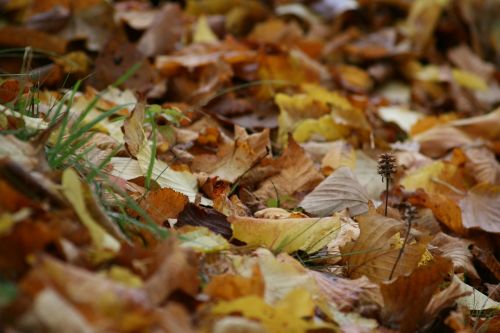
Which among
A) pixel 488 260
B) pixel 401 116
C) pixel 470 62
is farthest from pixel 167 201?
pixel 470 62

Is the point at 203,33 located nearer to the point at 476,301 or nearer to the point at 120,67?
the point at 120,67

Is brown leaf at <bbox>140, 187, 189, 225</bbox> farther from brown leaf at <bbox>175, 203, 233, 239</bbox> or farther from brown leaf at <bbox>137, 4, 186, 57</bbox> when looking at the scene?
brown leaf at <bbox>137, 4, 186, 57</bbox>

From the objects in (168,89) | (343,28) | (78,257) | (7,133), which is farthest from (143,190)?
(343,28)

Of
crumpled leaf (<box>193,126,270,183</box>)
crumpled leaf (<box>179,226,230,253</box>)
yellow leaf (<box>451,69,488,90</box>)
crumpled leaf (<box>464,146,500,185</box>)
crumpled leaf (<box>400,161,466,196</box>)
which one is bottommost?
yellow leaf (<box>451,69,488,90</box>)

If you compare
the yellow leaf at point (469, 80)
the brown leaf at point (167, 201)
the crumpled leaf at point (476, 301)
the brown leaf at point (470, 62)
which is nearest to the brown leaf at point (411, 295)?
the crumpled leaf at point (476, 301)

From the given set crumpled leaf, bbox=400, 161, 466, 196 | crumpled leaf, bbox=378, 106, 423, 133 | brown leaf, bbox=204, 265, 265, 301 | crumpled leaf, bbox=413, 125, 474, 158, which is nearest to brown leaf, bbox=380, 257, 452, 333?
brown leaf, bbox=204, 265, 265, 301
